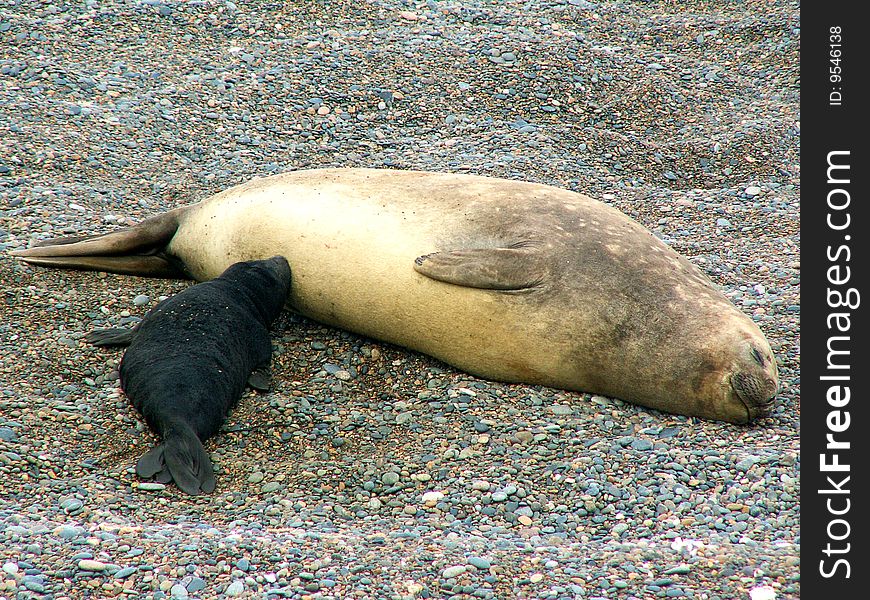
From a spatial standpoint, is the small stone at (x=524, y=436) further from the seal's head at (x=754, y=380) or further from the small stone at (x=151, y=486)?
the small stone at (x=151, y=486)

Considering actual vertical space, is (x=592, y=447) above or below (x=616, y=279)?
below

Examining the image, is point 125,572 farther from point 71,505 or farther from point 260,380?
point 260,380

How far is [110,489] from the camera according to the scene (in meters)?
3.28

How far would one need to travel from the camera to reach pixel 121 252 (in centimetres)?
489

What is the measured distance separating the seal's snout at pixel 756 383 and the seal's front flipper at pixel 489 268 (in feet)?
2.99

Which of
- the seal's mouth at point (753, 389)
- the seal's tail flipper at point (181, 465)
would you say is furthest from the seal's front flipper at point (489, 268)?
the seal's tail flipper at point (181, 465)

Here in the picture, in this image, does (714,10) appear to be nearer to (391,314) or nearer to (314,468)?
(391,314)

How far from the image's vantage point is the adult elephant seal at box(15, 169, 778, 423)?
3770mm

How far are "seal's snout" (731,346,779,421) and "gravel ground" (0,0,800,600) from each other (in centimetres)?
13

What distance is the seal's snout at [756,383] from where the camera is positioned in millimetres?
3607

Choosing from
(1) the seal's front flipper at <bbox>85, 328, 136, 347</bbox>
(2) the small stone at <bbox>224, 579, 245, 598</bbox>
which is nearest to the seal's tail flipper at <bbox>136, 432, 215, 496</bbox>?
(2) the small stone at <bbox>224, 579, 245, 598</bbox>

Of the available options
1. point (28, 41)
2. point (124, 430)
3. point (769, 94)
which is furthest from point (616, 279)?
point (28, 41)

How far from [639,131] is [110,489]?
4.70 metres

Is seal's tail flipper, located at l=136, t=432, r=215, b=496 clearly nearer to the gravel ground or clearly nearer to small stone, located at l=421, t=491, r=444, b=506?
the gravel ground
